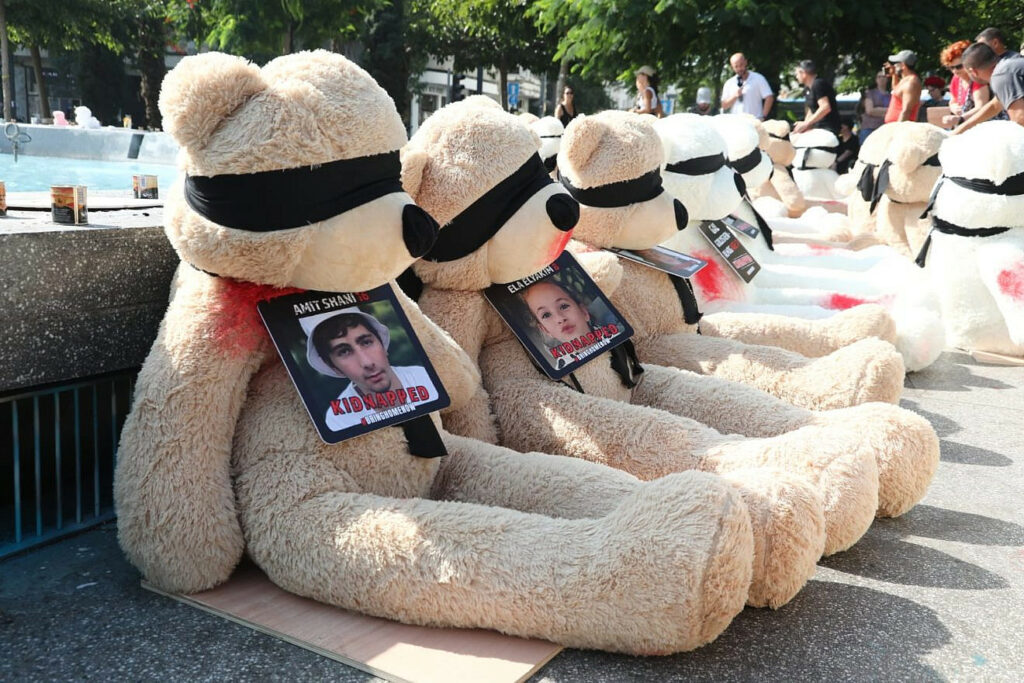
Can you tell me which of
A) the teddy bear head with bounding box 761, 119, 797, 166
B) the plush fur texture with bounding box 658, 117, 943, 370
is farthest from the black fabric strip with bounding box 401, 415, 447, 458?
the teddy bear head with bounding box 761, 119, 797, 166

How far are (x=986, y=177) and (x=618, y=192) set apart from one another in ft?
6.99

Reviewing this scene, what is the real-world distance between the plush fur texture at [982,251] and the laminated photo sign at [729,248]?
3.50 feet

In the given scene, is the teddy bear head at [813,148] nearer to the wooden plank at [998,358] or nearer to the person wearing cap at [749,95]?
the person wearing cap at [749,95]

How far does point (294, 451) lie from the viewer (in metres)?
1.86

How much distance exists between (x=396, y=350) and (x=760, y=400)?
1097 mm

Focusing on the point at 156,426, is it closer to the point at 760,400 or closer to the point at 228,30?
the point at 760,400

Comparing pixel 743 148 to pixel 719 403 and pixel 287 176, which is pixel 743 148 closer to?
pixel 719 403

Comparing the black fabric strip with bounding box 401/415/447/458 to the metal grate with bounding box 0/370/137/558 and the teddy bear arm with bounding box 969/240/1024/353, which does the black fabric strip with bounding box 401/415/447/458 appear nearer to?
the metal grate with bounding box 0/370/137/558

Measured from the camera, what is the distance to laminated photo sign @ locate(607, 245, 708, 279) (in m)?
3.06

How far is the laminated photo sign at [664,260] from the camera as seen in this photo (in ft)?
10.1

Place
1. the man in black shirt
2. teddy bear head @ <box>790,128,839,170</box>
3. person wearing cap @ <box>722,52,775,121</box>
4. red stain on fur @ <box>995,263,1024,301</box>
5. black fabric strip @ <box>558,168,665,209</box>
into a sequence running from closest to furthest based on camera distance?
black fabric strip @ <box>558,168,665,209</box>, red stain on fur @ <box>995,263,1024,301</box>, teddy bear head @ <box>790,128,839,170</box>, person wearing cap @ <box>722,52,775,121</box>, the man in black shirt

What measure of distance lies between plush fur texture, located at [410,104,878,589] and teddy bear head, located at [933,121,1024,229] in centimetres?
222

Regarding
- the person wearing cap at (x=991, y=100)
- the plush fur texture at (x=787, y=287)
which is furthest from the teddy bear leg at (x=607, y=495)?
the person wearing cap at (x=991, y=100)

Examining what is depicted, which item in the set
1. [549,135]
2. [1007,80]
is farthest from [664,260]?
[1007,80]
